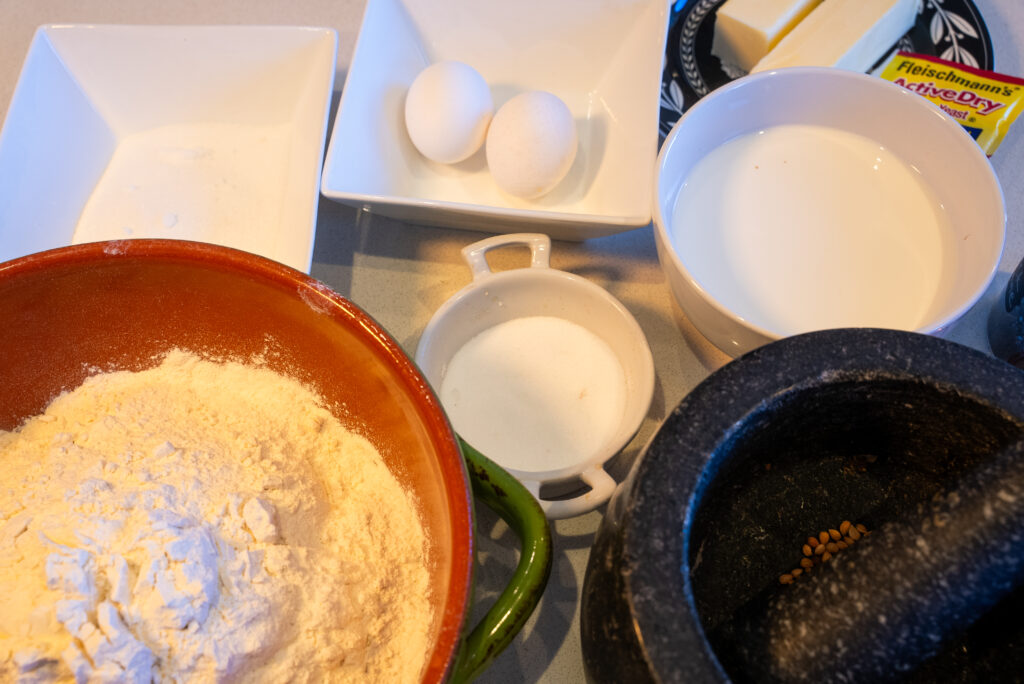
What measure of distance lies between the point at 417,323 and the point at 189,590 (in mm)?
450

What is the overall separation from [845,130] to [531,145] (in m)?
0.39

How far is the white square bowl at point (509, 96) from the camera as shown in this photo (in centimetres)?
85

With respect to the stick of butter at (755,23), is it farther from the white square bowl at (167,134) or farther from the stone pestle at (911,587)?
the stone pestle at (911,587)

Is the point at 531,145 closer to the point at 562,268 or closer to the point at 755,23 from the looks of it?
the point at 562,268

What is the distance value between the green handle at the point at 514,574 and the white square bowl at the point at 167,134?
0.41 m

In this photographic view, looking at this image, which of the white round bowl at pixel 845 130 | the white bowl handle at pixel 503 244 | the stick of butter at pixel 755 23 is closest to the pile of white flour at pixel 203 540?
the white bowl handle at pixel 503 244

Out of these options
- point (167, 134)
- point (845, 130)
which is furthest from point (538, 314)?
point (167, 134)

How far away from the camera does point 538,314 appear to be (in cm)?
85

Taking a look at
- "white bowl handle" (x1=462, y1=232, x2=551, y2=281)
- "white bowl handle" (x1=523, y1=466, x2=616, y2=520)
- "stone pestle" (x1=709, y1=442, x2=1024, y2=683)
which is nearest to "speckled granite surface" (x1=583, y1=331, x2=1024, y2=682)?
"stone pestle" (x1=709, y1=442, x2=1024, y2=683)

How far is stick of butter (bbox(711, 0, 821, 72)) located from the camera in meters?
0.95

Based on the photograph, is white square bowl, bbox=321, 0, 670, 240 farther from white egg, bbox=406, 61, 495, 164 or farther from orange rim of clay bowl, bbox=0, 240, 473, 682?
orange rim of clay bowl, bbox=0, 240, 473, 682

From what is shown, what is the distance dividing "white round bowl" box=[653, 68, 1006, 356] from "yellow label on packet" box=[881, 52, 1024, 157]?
10 cm

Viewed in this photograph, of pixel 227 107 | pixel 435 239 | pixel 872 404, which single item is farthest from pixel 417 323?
pixel 872 404

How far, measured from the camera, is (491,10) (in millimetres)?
992
